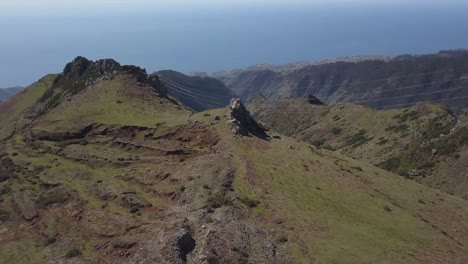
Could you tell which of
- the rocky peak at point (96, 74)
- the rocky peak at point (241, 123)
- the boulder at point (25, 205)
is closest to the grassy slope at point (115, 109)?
the rocky peak at point (96, 74)

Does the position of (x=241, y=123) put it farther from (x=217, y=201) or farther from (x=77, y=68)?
(x=77, y=68)

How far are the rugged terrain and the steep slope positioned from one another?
37.4 meters

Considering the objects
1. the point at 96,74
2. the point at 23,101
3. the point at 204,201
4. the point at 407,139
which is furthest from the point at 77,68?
the point at 204,201

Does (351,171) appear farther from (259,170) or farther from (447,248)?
(447,248)

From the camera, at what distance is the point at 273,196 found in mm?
46469

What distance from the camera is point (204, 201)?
147 ft

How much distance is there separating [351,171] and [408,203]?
9229 millimetres

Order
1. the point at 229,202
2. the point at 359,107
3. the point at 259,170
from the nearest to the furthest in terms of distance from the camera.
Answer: the point at 229,202, the point at 259,170, the point at 359,107

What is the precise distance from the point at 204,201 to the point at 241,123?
24.5 meters

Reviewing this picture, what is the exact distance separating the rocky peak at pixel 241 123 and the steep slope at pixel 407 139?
41755mm

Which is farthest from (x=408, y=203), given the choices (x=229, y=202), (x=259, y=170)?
(x=229, y=202)

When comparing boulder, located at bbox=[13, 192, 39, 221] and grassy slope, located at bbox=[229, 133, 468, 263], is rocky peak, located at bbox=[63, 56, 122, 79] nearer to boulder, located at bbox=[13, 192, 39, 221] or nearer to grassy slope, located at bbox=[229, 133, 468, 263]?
boulder, located at bbox=[13, 192, 39, 221]

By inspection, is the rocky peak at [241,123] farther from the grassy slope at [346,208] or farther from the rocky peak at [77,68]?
the rocky peak at [77,68]

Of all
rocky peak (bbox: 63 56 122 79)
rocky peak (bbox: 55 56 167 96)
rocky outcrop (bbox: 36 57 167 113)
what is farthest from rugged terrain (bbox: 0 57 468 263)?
rocky peak (bbox: 63 56 122 79)
